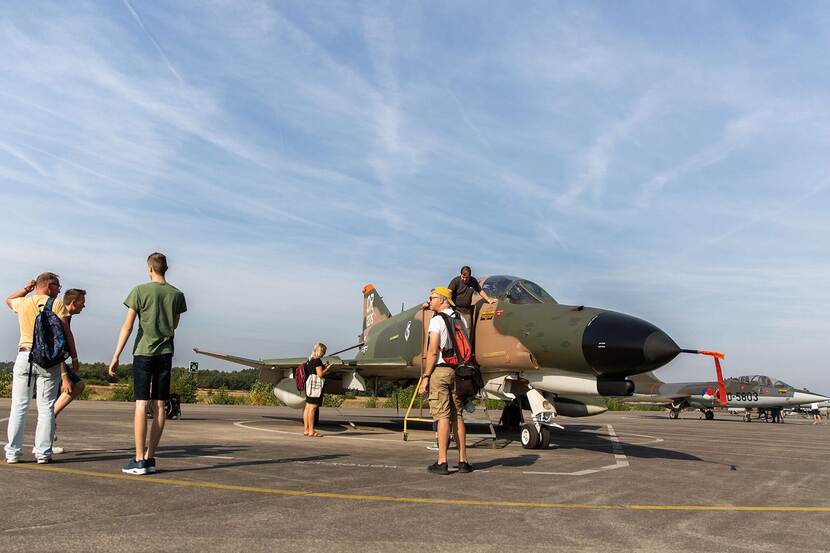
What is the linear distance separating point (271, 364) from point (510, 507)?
11619mm

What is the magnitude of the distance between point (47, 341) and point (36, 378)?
0.45 meters

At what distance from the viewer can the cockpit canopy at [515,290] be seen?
1167cm

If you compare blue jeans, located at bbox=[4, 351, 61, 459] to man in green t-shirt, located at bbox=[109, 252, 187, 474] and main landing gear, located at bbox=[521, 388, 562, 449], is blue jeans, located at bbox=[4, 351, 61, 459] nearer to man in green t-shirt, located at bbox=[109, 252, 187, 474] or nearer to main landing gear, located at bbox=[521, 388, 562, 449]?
man in green t-shirt, located at bbox=[109, 252, 187, 474]

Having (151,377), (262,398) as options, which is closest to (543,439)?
(151,377)

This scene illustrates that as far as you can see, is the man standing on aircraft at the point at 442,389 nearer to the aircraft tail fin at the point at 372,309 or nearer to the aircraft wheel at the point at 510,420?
the aircraft wheel at the point at 510,420

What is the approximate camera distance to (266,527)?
161 inches

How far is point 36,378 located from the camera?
6922 mm

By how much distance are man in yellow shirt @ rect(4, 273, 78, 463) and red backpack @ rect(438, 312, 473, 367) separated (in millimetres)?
4279

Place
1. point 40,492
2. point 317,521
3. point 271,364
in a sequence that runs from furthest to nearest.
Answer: point 271,364 → point 40,492 → point 317,521

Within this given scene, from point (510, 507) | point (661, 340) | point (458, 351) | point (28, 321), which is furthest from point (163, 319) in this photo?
point (661, 340)

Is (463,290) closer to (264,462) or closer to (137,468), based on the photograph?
(264,462)

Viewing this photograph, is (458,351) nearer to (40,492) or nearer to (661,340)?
(661,340)

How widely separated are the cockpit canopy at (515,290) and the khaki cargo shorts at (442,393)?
4.44m

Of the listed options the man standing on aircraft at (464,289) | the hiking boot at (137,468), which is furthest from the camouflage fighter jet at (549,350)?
the hiking boot at (137,468)
